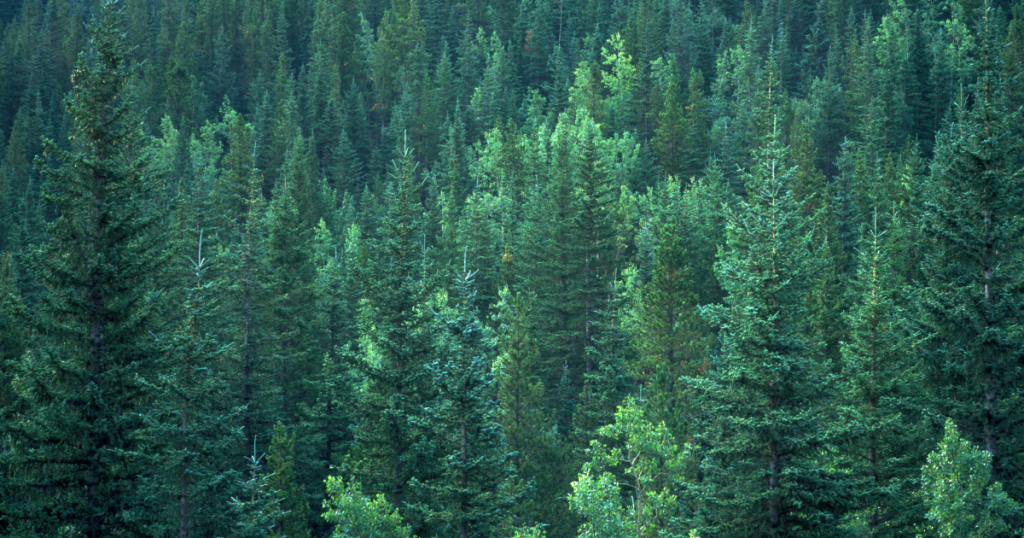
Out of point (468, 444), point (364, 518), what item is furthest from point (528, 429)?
point (364, 518)

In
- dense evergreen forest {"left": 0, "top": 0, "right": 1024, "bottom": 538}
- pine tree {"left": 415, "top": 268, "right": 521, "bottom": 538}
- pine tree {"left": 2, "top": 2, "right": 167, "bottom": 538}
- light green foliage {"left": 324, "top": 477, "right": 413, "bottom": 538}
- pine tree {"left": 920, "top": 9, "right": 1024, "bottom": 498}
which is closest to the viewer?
pine tree {"left": 2, "top": 2, "right": 167, "bottom": 538}

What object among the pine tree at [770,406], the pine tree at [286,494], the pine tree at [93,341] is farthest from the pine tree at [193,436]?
the pine tree at [770,406]

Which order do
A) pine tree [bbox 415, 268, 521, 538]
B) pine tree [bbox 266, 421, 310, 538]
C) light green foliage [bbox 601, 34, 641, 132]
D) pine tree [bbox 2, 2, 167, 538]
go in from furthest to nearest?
light green foliage [bbox 601, 34, 641, 132] → pine tree [bbox 266, 421, 310, 538] → pine tree [bbox 415, 268, 521, 538] → pine tree [bbox 2, 2, 167, 538]

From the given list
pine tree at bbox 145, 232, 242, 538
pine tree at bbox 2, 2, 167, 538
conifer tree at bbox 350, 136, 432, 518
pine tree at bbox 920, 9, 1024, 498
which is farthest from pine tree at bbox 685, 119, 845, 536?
pine tree at bbox 2, 2, 167, 538

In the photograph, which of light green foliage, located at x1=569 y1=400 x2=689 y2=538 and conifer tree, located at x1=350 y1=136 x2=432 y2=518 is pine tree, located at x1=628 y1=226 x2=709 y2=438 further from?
conifer tree, located at x1=350 y1=136 x2=432 y2=518

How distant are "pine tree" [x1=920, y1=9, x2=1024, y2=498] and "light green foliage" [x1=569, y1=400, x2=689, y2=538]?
8.14m

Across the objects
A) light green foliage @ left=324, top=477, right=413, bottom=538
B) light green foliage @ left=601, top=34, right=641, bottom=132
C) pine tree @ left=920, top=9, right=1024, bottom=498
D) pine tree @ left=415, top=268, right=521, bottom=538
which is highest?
light green foliage @ left=601, top=34, right=641, bottom=132

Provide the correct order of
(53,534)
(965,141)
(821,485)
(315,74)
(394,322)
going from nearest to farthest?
(53,534) < (821,485) < (965,141) < (394,322) < (315,74)

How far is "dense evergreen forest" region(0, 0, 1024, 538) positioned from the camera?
1939cm

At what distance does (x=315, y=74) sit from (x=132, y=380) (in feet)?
A: 337

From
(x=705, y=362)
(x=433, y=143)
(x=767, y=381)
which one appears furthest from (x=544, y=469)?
(x=433, y=143)

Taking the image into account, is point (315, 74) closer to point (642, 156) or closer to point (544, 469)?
point (642, 156)

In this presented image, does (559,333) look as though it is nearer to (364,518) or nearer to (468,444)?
(468,444)

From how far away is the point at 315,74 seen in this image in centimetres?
11669
